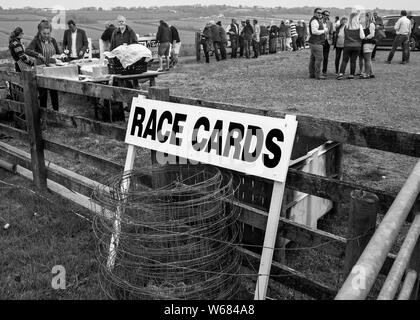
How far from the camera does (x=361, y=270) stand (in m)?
1.31

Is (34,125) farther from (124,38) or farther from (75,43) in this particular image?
(75,43)

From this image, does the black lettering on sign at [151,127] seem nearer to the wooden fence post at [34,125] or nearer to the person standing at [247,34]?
the wooden fence post at [34,125]

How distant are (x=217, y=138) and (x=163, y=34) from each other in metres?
16.7

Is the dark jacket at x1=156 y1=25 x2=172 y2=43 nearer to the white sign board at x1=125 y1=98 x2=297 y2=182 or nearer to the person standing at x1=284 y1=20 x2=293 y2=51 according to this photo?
the person standing at x1=284 y1=20 x2=293 y2=51

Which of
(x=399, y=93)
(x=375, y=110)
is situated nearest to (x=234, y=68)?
(x=399, y=93)

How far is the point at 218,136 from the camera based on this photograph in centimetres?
342

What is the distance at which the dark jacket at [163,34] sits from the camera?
19.0 meters

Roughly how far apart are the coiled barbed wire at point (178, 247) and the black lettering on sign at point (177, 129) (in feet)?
1.24

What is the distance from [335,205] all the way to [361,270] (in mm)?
3928

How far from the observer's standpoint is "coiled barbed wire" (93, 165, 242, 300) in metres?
3.09

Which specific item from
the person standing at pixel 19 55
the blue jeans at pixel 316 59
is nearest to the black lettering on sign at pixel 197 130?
the person standing at pixel 19 55

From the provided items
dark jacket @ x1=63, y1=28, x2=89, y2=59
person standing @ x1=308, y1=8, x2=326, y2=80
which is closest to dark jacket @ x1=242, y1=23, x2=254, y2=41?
person standing @ x1=308, y1=8, x2=326, y2=80

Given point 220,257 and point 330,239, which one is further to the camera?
point 220,257

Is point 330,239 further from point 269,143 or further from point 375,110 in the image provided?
point 375,110
